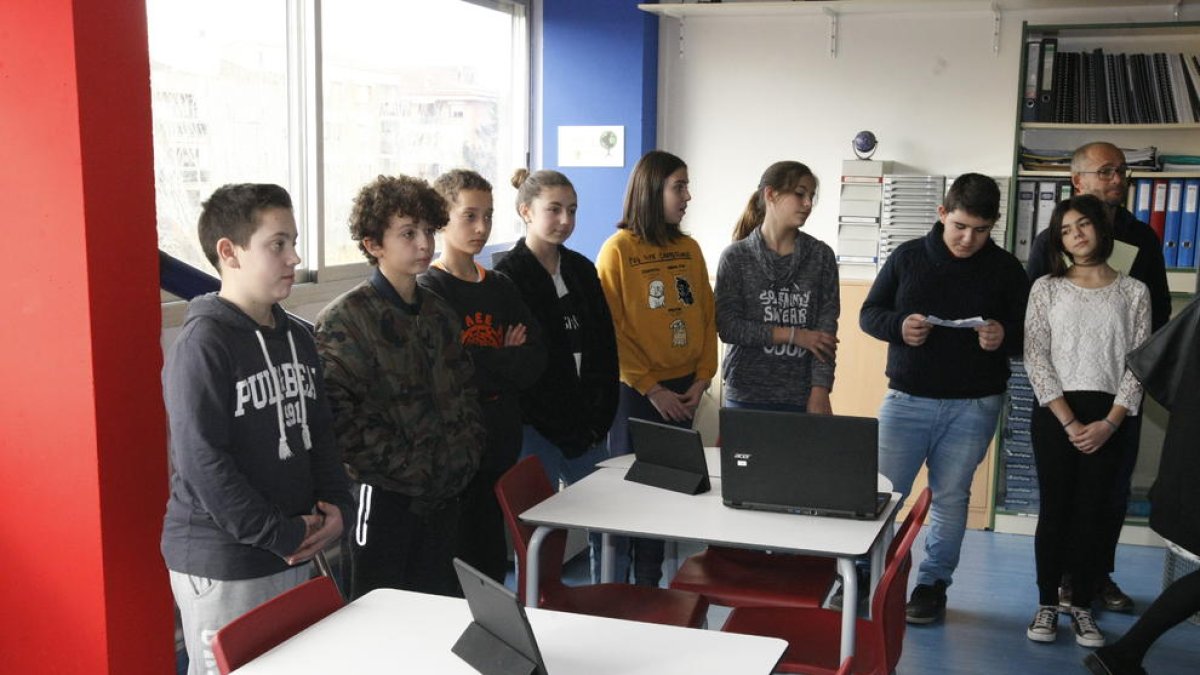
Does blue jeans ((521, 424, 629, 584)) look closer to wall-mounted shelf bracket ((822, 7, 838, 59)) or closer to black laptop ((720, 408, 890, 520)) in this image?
black laptop ((720, 408, 890, 520))

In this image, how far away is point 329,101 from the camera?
13.8 feet

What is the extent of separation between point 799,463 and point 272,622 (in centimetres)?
129

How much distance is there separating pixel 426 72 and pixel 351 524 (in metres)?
2.80

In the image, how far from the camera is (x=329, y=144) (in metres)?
4.21

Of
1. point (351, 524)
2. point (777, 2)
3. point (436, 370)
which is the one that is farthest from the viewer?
point (777, 2)

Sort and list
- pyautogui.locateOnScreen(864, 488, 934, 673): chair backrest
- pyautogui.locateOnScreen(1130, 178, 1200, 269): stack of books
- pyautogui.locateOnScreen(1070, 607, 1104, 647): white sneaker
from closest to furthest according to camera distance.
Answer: pyautogui.locateOnScreen(864, 488, 934, 673): chair backrest
pyautogui.locateOnScreen(1070, 607, 1104, 647): white sneaker
pyautogui.locateOnScreen(1130, 178, 1200, 269): stack of books

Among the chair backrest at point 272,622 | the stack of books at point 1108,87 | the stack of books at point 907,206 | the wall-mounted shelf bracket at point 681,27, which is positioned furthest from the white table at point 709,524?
the wall-mounted shelf bracket at point 681,27

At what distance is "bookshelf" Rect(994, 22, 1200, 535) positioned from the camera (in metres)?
5.00

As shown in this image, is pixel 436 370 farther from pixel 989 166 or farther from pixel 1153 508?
pixel 989 166

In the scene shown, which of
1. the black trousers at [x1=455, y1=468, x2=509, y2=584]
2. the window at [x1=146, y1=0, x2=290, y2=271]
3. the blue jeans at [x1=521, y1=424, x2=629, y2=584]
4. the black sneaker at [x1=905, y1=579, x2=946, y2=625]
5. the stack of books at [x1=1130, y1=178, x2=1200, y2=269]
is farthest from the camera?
the stack of books at [x1=1130, y1=178, x2=1200, y2=269]

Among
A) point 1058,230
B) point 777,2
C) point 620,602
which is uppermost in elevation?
point 777,2

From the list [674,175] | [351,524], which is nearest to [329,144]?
[674,175]

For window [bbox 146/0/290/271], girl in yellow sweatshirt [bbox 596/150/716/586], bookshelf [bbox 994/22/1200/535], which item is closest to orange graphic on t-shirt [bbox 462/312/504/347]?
girl in yellow sweatshirt [bbox 596/150/716/586]

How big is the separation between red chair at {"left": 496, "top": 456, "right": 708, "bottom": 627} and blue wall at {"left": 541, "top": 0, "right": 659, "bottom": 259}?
2920mm
